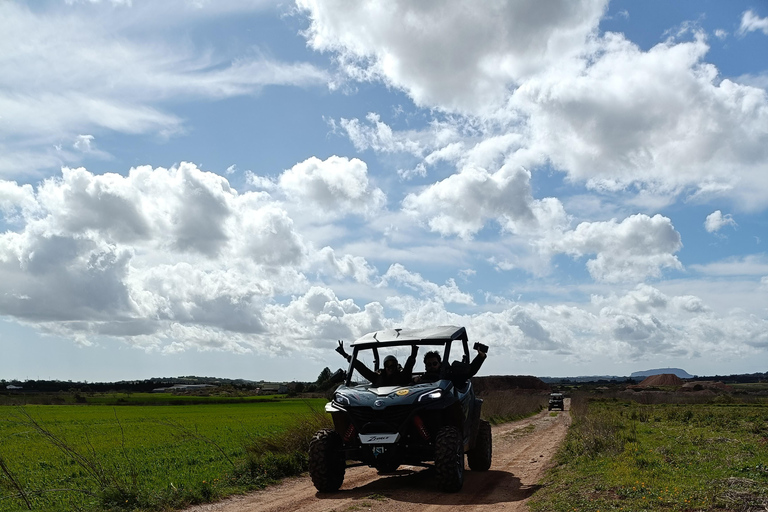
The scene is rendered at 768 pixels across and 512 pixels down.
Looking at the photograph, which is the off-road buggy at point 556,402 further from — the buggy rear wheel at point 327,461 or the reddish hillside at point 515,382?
the reddish hillside at point 515,382

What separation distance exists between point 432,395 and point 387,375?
1.73 metres

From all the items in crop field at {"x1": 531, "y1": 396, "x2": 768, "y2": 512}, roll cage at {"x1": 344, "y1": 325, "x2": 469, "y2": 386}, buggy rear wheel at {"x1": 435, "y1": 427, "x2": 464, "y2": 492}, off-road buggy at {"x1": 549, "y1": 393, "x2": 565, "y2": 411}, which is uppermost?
roll cage at {"x1": 344, "y1": 325, "x2": 469, "y2": 386}

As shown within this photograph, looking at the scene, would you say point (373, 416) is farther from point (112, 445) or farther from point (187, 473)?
point (112, 445)

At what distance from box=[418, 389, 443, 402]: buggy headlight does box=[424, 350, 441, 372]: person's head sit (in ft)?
3.87

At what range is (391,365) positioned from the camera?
11242 mm

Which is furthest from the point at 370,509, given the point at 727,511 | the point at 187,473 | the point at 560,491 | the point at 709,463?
the point at 709,463

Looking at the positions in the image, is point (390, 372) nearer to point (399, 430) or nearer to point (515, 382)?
point (399, 430)

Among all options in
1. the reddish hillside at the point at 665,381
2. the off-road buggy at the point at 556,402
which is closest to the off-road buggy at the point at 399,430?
the off-road buggy at the point at 556,402

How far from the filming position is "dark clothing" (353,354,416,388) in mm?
11062

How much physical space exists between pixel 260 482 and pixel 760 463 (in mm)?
9649

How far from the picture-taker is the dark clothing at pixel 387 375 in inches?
436

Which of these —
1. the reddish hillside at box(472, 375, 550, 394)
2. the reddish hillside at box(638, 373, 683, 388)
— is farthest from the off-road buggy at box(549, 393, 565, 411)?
the reddish hillside at box(638, 373, 683, 388)

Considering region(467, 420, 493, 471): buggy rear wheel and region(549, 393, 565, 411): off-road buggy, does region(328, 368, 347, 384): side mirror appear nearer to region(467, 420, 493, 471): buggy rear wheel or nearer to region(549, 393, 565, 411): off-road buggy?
region(467, 420, 493, 471): buggy rear wheel

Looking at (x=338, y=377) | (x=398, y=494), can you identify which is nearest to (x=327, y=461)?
(x=398, y=494)
